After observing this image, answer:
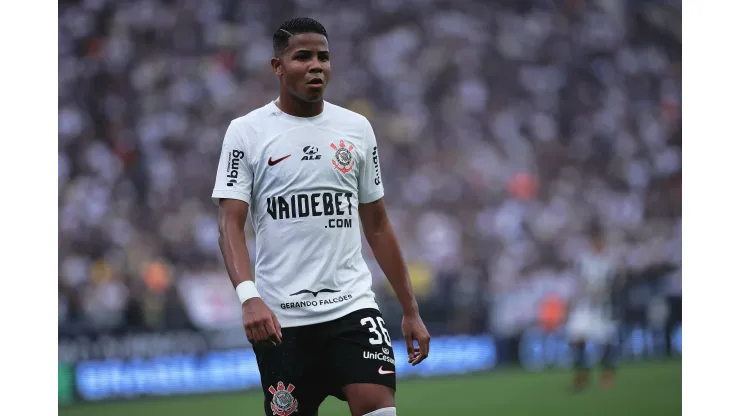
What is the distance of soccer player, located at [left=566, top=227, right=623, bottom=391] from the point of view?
1073 centimetres

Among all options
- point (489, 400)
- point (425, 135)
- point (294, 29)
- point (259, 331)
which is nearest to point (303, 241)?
point (259, 331)

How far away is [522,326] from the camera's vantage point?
11.9 metres

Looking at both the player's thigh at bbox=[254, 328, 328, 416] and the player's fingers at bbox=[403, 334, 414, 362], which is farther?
the player's fingers at bbox=[403, 334, 414, 362]

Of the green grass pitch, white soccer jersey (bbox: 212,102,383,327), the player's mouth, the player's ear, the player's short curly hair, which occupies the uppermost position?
the player's short curly hair

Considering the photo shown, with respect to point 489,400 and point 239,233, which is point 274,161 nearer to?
point 239,233

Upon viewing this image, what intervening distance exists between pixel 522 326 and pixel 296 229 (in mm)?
8429

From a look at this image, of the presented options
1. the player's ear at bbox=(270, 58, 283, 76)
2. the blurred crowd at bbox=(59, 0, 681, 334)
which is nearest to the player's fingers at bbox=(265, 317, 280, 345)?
the player's ear at bbox=(270, 58, 283, 76)

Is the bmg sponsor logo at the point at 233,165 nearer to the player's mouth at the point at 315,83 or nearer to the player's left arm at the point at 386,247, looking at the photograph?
the player's mouth at the point at 315,83

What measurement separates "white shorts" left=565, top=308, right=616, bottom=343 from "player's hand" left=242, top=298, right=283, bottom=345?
25.9 feet

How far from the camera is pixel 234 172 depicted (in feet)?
12.5

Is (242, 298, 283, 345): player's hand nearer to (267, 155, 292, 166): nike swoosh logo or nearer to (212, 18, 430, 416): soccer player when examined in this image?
(212, 18, 430, 416): soccer player

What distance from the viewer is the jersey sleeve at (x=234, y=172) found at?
3795 mm

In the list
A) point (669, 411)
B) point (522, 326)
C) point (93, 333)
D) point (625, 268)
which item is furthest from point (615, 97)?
point (93, 333)

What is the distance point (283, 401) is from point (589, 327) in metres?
7.73
